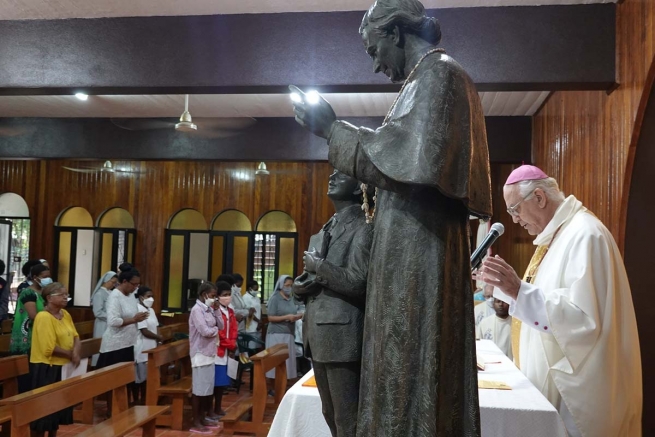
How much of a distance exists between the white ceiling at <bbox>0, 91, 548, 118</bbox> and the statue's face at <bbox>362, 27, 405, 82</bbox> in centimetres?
469

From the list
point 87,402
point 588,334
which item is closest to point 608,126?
point 588,334

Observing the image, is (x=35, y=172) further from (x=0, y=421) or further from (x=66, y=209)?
(x=0, y=421)

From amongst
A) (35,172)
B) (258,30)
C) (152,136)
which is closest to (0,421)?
(258,30)

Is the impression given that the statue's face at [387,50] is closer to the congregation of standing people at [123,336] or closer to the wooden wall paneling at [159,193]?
the congregation of standing people at [123,336]

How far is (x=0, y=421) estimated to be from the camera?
14.9ft

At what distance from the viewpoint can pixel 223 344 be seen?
6.89m

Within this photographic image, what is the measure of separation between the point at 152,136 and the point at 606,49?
17.5 feet

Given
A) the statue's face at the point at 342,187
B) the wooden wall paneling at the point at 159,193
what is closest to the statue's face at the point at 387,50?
the statue's face at the point at 342,187

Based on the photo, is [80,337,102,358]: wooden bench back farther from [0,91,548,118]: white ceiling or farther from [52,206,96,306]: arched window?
[52,206,96,306]: arched window

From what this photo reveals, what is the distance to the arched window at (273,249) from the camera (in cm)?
1249

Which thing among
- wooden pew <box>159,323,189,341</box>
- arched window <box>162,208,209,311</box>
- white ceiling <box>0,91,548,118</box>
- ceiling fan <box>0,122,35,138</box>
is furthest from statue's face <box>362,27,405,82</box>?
arched window <box>162,208,209,311</box>

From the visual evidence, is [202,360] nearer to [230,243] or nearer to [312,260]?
[312,260]

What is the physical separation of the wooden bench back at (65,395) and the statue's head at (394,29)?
10.2 ft

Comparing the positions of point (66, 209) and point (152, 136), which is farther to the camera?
point (66, 209)
